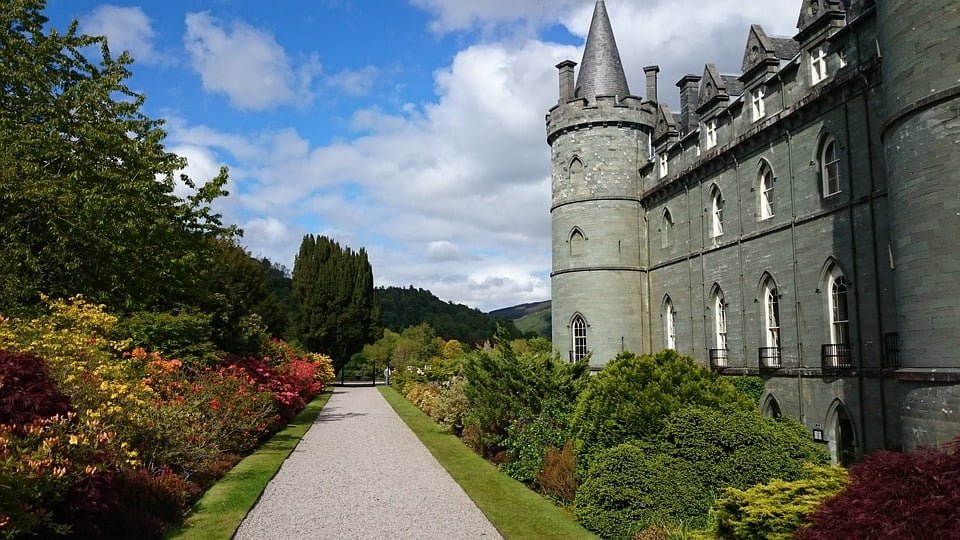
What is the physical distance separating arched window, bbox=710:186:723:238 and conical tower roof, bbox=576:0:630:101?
665cm

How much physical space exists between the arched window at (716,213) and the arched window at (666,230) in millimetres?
2820

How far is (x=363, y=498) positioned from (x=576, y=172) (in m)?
17.7

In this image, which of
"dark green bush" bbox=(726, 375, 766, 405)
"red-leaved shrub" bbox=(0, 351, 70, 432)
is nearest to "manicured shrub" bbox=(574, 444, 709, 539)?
"red-leaved shrub" bbox=(0, 351, 70, 432)

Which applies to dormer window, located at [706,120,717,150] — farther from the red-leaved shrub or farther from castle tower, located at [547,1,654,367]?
the red-leaved shrub

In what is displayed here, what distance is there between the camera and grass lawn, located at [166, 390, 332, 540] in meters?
9.20

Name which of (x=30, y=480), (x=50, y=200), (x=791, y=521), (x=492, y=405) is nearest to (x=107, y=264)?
(x=50, y=200)

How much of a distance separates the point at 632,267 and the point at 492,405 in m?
11.9

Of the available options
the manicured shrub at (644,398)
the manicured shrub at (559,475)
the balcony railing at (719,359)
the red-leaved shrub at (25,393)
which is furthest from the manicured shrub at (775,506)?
the balcony railing at (719,359)

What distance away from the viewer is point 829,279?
16.5 m

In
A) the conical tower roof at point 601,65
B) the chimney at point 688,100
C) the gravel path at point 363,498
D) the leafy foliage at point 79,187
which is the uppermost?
the conical tower roof at point 601,65

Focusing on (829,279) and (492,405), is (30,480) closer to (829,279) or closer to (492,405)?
(492,405)

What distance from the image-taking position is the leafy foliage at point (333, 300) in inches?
2122

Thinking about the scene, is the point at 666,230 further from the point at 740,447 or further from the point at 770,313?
the point at 740,447

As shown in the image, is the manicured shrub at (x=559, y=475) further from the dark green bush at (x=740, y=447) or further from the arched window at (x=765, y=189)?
the arched window at (x=765, y=189)
